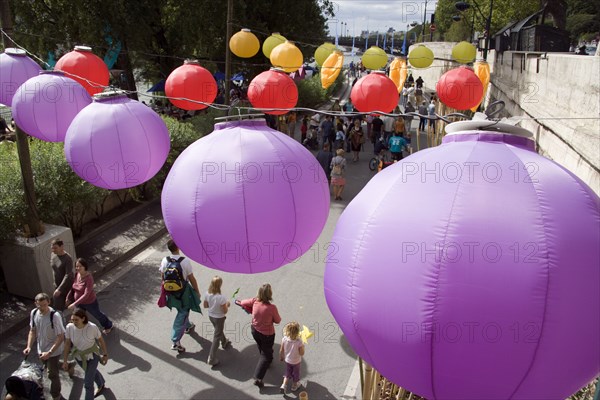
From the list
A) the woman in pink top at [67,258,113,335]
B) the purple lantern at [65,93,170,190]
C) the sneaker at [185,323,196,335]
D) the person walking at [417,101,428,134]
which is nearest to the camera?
the purple lantern at [65,93,170,190]

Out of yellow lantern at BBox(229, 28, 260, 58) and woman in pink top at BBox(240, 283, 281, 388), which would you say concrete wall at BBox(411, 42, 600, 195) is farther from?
yellow lantern at BBox(229, 28, 260, 58)

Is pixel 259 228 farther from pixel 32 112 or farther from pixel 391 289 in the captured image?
pixel 32 112

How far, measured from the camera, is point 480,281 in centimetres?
195

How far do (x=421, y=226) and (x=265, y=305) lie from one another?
393 cm

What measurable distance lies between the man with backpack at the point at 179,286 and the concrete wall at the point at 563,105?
170 inches

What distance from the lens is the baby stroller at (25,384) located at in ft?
15.0

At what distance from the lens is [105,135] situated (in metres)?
4.29

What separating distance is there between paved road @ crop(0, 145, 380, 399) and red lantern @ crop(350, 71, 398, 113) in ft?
11.3

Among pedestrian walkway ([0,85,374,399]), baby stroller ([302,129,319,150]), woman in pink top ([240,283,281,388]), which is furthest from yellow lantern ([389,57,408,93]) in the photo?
woman in pink top ([240,283,281,388])

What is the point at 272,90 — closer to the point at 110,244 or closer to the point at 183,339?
the point at 183,339

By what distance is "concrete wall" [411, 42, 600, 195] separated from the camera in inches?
297

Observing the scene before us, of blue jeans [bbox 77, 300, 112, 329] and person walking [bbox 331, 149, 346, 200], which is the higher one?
person walking [bbox 331, 149, 346, 200]

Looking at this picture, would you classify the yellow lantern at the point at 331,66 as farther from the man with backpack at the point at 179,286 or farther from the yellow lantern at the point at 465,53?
the man with backpack at the point at 179,286

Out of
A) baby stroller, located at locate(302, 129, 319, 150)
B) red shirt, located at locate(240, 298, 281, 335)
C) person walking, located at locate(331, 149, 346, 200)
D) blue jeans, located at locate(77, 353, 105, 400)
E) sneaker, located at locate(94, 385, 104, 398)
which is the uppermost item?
baby stroller, located at locate(302, 129, 319, 150)
